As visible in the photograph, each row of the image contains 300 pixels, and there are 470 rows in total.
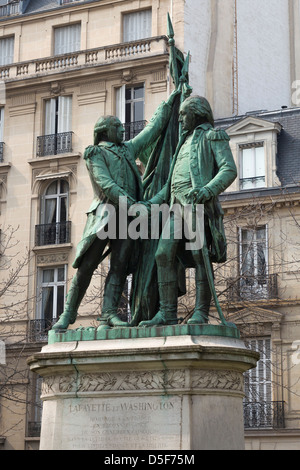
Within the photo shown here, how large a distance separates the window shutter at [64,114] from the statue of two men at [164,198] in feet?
67.1

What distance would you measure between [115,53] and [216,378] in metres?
22.4

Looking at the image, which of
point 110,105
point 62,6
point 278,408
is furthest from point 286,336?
point 62,6

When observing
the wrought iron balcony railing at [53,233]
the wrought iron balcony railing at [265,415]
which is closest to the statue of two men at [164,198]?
the wrought iron balcony railing at [265,415]

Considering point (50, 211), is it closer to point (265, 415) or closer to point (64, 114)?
point (64, 114)

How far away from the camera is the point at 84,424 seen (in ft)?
31.2

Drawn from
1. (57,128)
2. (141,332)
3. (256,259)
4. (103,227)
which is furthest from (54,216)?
(141,332)

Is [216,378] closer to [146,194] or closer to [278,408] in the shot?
[146,194]

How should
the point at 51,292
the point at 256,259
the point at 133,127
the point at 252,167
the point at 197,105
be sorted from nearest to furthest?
1. the point at 197,105
2. the point at 256,259
3. the point at 252,167
4. the point at 133,127
5. the point at 51,292

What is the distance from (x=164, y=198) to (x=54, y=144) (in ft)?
68.4

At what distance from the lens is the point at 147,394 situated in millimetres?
9344

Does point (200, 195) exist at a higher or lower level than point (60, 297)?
lower

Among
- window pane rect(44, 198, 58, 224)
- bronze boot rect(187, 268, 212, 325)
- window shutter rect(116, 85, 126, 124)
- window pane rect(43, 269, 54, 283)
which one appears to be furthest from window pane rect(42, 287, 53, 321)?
bronze boot rect(187, 268, 212, 325)

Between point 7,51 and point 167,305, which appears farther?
point 7,51

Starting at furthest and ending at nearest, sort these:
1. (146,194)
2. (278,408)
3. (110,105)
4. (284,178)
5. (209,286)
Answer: (110,105) → (284,178) → (278,408) → (146,194) → (209,286)
